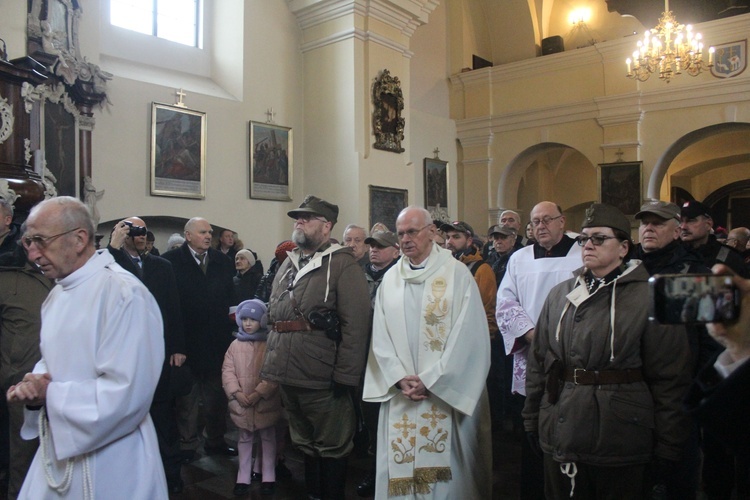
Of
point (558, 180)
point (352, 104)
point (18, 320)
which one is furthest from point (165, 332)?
point (558, 180)

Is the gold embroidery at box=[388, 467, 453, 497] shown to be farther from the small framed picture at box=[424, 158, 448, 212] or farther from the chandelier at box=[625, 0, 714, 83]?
the small framed picture at box=[424, 158, 448, 212]

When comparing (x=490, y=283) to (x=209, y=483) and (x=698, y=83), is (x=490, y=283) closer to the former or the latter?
(x=209, y=483)

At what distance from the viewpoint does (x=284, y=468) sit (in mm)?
4695

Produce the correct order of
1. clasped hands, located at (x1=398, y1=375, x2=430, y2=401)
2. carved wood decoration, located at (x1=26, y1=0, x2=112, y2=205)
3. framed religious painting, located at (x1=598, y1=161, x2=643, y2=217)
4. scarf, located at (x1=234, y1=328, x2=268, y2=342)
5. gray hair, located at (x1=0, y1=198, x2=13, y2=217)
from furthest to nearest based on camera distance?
framed religious painting, located at (x1=598, y1=161, x2=643, y2=217) < carved wood decoration, located at (x1=26, y1=0, x2=112, y2=205) < scarf, located at (x1=234, y1=328, x2=268, y2=342) < gray hair, located at (x1=0, y1=198, x2=13, y2=217) < clasped hands, located at (x1=398, y1=375, x2=430, y2=401)

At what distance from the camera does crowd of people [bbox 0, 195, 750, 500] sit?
2293mm

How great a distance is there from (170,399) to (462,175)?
11.9 m

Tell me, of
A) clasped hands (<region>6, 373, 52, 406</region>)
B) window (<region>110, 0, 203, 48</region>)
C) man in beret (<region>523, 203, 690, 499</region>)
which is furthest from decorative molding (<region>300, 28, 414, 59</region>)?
clasped hands (<region>6, 373, 52, 406</region>)

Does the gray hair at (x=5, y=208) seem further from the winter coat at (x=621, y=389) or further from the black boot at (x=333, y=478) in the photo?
the winter coat at (x=621, y=389)

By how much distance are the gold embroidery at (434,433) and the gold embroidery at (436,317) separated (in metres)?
0.36

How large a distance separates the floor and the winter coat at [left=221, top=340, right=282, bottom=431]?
458 mm

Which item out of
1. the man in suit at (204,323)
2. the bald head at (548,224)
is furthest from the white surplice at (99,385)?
the man in suit at (204,323)

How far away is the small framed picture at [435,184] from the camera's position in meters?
13.8

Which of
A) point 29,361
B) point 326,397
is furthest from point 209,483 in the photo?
point 29,361

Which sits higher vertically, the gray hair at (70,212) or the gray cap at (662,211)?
the gray cap at (662,211)
